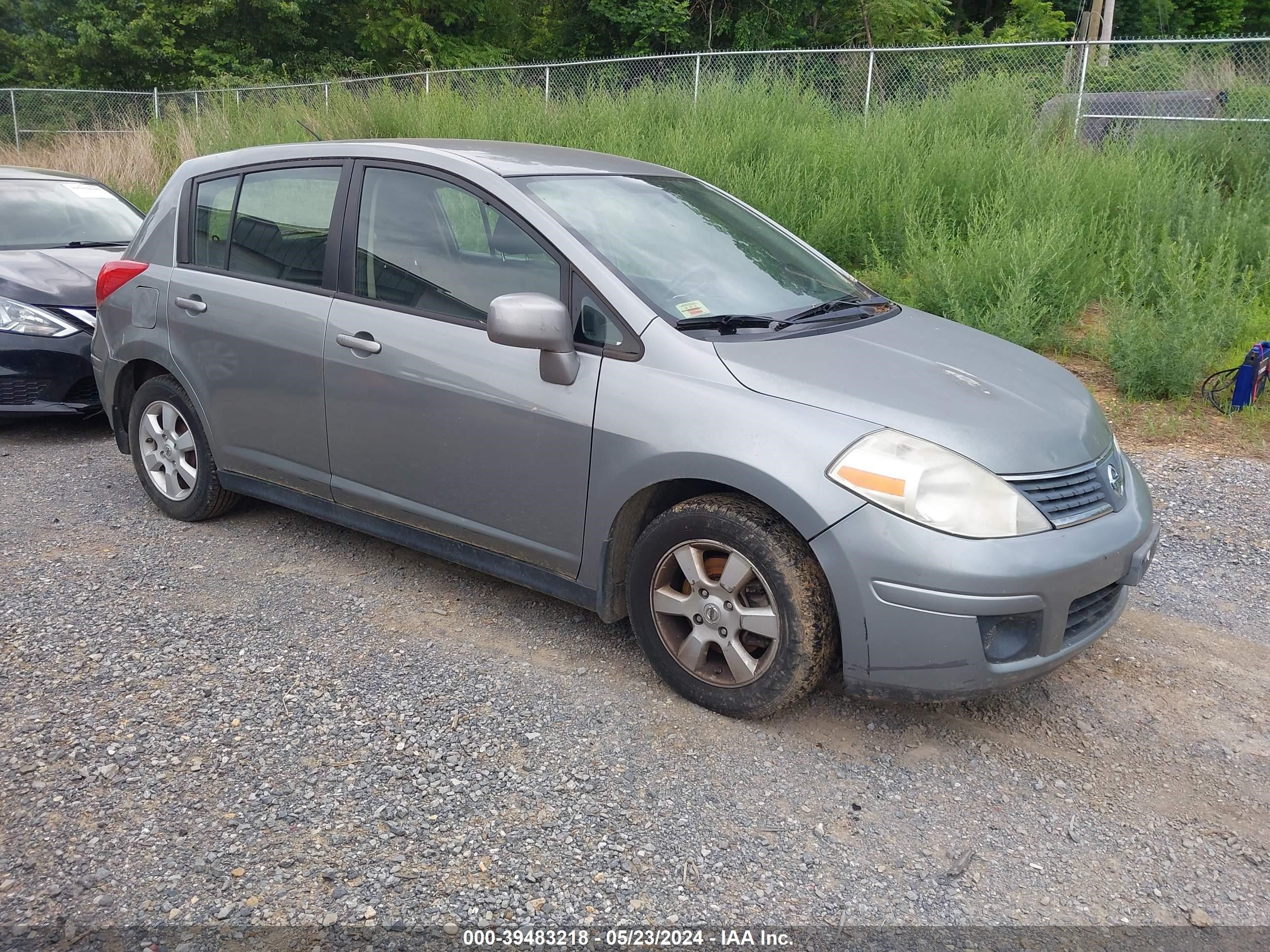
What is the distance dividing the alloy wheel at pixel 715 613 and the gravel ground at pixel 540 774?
20 cm

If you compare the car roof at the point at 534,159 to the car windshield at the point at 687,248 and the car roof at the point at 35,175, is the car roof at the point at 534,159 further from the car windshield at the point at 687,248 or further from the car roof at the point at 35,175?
the car roof at the point at 35,175

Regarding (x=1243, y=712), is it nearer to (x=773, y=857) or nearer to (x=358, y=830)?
(x=773, y=857)

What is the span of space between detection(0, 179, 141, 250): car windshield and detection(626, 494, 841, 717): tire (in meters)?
5.87

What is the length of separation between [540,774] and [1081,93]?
10503 mm

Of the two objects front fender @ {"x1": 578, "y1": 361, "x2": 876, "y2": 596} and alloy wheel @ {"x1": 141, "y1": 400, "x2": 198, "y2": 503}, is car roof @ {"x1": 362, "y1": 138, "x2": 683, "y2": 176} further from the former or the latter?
alloy wheel @ {"x1": 141, "y1": 400, "x2": 198, "y2": 503}

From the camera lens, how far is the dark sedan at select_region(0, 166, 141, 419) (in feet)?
21.0

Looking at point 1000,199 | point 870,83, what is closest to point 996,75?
point 870,83

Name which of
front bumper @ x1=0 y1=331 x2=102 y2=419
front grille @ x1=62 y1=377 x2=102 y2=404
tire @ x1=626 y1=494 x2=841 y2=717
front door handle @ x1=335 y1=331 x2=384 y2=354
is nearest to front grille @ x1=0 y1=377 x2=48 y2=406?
front bumper @ x1=0 y1=331 x2=102 y2=419

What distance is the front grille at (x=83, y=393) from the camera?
21.4ft

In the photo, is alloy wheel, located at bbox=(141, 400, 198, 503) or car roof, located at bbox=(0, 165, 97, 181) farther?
car roof, located at bbox=(0, 165, 97, 181)

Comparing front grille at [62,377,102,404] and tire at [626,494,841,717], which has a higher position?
tire at [626,494,841,717]

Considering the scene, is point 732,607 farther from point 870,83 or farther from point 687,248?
point 870,83

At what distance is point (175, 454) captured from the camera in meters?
5.07

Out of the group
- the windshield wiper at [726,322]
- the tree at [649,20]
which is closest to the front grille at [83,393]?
the windshield wiper at [726,322]
